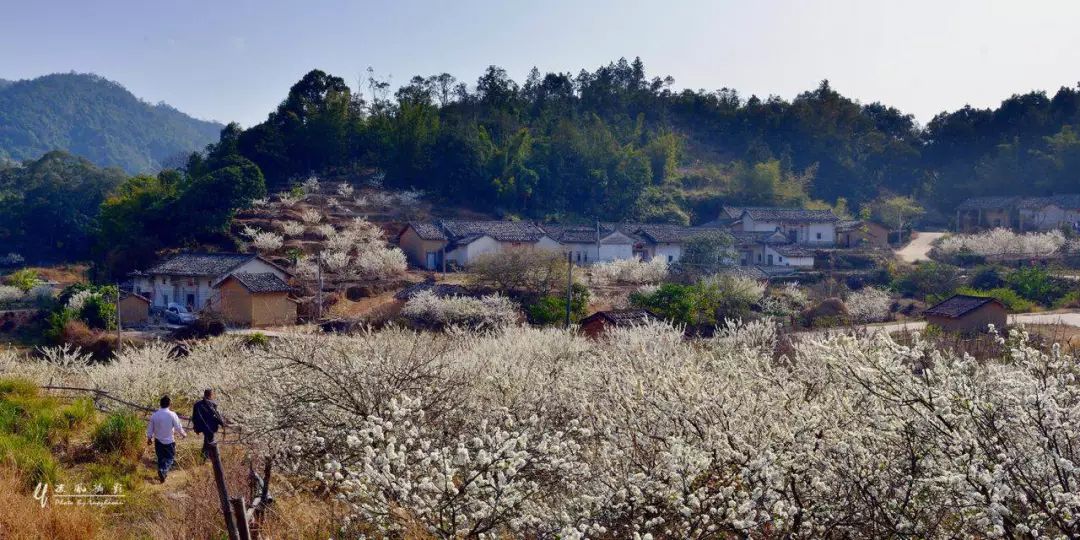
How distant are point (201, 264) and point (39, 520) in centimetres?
2761

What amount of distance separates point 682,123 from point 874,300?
46250 millimetres

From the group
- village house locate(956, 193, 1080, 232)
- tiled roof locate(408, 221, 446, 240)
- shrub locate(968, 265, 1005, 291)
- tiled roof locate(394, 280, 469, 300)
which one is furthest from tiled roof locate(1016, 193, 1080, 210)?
tiled roof locate(394, 280, 469, 300)

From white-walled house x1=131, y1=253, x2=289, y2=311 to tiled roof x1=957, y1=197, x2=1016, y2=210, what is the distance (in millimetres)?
45058

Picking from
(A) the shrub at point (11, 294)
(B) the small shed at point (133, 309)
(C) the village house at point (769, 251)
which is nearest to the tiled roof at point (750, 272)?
(C) the village house at point (769, 251)

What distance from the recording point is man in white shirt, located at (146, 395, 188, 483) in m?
9.30

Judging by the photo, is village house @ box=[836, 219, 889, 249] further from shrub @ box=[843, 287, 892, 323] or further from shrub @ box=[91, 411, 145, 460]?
shrub @ box=[91, 411, 145, 460]

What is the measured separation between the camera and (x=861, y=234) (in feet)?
162

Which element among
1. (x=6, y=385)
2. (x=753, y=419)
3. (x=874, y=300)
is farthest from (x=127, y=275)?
(x=753, y=419)

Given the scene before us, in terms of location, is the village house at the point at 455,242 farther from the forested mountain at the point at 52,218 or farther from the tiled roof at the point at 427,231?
the forested mountain at the point at 52,218

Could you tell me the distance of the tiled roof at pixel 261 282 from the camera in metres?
29.6

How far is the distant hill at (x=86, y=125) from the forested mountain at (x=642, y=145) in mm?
105881

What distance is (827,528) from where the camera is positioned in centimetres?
513

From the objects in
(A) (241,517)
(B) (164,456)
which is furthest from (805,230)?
(A) (241,517)

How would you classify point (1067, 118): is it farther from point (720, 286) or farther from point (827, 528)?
point (827, 528)
